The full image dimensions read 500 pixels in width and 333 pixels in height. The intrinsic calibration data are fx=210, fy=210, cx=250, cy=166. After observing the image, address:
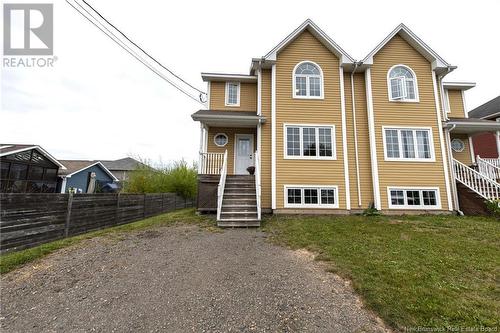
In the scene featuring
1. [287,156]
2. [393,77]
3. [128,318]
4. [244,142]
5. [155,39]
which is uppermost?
[155,39]

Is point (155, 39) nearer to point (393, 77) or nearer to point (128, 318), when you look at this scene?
point (128, 318)

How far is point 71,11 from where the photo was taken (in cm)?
620

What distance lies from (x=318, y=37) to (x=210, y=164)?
763 cm

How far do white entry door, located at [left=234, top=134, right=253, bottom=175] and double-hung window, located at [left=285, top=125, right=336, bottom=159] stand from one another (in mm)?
2184

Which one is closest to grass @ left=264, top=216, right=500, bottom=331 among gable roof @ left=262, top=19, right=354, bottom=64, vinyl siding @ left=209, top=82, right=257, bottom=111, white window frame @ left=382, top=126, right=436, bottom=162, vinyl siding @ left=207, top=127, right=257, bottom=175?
white window frame @ left=382, top=126, right=436, bottom=162

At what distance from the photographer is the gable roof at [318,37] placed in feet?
30.2

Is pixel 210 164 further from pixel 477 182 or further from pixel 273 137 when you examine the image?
pixel 477 182

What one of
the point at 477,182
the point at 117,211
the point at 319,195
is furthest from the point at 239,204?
the point at 477,182

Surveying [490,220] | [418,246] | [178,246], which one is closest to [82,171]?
[178,246]

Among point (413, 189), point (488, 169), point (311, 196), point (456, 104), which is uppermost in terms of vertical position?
point (456, 104)

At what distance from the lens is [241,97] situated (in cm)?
1099

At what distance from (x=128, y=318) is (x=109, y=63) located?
9421 millimetres

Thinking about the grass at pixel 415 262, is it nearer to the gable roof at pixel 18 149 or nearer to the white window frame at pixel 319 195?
the white window frame at pixel 319 195

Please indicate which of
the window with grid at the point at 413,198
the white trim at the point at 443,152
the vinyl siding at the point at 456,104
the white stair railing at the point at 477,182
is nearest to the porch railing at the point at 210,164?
the window with grid at the point at 413,198
